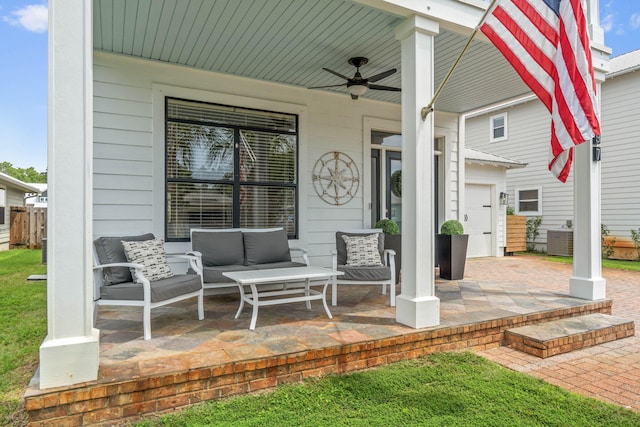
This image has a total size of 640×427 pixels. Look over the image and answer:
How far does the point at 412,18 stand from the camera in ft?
11.0

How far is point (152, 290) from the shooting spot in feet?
10.2

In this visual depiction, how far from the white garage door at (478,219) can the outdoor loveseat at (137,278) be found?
24.5 feet

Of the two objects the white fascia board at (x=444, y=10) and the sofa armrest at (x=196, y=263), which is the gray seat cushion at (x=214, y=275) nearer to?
the sofa armrest at (x=196, y=263)

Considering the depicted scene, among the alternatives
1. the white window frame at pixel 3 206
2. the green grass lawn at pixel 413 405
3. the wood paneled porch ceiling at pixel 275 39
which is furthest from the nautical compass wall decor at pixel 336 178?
the white window frame at pixel 3 206

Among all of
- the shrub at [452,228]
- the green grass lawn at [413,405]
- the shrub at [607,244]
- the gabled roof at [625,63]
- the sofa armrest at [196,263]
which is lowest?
the green grass lawn at [413,405]

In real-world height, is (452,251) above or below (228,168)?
below

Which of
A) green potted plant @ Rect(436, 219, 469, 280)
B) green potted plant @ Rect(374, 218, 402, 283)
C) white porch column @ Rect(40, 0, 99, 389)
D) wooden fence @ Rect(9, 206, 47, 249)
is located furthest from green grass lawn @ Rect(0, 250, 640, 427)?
wooden fence @ Rect(9, 206, 47, 249)

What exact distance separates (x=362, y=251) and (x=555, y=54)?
2.70 m

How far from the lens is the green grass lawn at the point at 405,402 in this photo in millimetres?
2176

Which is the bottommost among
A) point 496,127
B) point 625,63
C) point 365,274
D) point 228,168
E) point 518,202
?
point 365,274

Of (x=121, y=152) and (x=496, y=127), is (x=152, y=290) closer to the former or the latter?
(x=121, y=152)

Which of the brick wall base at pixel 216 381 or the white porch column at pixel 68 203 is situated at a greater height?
the white porch column at pixel 68 203

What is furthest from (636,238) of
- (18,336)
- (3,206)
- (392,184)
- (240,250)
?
(3,206)

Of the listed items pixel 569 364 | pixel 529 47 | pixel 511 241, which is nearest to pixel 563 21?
pixel 529 47
